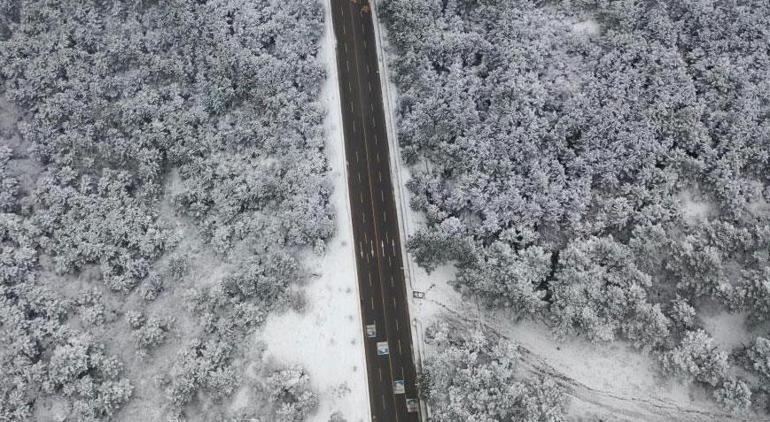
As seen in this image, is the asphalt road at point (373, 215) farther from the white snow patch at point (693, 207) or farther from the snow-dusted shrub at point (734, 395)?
the white snow patch at point (693, 207)

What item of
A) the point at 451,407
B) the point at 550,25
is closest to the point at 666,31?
the point at 550,25

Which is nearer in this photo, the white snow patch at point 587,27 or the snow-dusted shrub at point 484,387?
the snow-dusted shrub at point 484,387

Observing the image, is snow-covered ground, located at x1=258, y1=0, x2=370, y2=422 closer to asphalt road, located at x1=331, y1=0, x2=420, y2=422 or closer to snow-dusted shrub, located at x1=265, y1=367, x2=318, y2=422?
asphalt road, located at x1=331, y1=0, x2=420, y2=422

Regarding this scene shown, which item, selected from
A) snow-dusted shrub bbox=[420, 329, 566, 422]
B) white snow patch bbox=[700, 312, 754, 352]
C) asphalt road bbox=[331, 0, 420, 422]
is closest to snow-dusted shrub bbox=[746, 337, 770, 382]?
white snow patch bbox=[700, 312, 754, 352]

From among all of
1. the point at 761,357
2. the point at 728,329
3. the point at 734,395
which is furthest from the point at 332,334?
the point at 761,357

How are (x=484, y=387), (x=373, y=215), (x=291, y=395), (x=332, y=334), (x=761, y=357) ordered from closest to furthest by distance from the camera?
(x=484, y=387), (x=761, y=357), (x=291, y=395), (x=332, y=334), (x=373, y=215)

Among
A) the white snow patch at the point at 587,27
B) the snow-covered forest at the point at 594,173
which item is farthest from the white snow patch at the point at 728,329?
the white snow patch at the point at 587,27

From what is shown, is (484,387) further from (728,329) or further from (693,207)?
(693,207)
